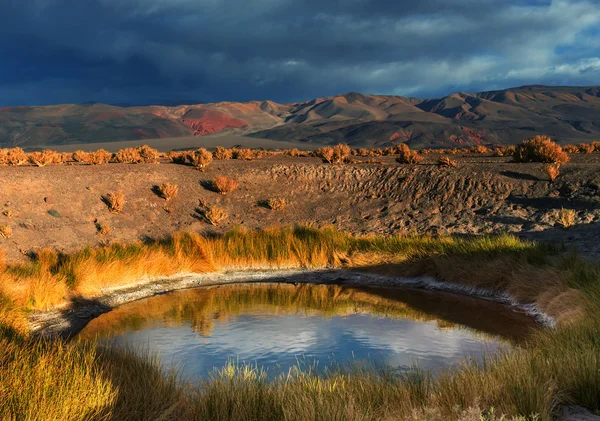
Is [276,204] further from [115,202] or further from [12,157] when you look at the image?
[12,157]

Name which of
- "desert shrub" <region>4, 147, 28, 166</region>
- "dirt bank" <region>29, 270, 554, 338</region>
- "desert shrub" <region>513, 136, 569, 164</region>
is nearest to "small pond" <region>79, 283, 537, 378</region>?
"dirt bank" <region>29, 270, 554, 338</region>

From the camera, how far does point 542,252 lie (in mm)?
14117

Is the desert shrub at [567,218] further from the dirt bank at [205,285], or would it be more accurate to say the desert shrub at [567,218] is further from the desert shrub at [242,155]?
the desert shrub at [242,155]

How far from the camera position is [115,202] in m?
20.6

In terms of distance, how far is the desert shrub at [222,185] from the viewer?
77.8ft

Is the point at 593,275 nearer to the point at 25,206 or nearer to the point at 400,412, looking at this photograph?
the point at 400,412

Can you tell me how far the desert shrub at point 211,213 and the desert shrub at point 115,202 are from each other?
10.1 ft

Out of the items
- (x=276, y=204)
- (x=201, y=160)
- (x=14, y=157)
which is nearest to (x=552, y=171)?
(x=276, y=204)

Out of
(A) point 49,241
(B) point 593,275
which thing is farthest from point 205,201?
(B) point 593,275

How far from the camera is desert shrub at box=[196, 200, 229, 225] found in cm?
2130

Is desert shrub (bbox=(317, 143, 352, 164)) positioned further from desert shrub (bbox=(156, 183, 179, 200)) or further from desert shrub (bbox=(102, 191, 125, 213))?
desert shrub (bbox=(102, 191, 125, 213))

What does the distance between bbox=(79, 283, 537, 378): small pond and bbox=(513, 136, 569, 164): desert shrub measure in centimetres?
1320

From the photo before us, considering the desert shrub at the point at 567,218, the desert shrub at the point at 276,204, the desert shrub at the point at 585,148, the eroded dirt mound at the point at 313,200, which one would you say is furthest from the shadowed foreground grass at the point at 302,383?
the desert shrub at the point at 585,148

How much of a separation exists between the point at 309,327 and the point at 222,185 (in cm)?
1363
